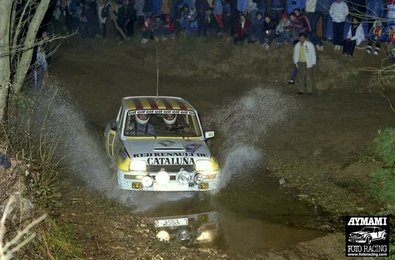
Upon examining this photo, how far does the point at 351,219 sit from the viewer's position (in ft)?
26.5

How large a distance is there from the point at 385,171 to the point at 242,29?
10.4 m

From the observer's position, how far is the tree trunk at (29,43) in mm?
8883

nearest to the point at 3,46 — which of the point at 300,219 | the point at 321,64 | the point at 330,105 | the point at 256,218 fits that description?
the point at 256,218

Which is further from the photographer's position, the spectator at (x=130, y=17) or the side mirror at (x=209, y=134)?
the spectator at (x=130, y=17)

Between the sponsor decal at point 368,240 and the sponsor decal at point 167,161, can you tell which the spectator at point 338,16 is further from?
the sponsor decal at point 368,240

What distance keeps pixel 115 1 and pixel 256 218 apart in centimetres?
1515

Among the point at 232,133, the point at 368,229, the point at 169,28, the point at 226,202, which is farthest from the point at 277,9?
the point at 368,229

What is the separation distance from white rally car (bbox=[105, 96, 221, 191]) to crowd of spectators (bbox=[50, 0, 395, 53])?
315 inches

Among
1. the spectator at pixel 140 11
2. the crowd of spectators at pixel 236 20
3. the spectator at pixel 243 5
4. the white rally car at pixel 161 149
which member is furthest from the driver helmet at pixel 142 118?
the spectator at pixel 140 11

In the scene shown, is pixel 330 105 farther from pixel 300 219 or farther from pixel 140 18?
pixel 140 18

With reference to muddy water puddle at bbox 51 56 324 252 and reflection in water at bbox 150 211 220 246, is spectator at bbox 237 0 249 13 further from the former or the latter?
reflection in water at bbox 150 211 220 246

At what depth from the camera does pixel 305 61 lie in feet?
52.8

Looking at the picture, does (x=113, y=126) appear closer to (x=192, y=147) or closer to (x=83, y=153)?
(x=192, y=147)

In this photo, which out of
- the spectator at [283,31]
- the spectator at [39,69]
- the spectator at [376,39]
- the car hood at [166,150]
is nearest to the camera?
the car hood at [166,150]
